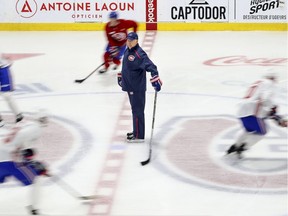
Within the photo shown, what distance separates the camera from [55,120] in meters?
7.48

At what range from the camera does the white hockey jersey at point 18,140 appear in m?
4.72

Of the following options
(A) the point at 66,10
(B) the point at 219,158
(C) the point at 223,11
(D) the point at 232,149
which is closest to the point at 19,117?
(B) the point at 219,158

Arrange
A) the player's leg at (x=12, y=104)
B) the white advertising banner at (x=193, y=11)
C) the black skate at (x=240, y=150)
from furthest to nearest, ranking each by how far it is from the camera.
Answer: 1. the white advertising banner at (x=193, y=11)
2. the player's leg at (x=12, y=104)
3. the black skate at (x=240, y=150)

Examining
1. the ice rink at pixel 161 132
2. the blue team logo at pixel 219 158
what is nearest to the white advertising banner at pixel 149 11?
the ice rink at pixel 161 132

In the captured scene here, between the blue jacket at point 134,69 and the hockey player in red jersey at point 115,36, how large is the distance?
2346mm

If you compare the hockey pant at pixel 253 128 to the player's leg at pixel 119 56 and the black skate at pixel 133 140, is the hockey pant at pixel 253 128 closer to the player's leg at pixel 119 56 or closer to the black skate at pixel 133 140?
the black skate at pixel 133 140

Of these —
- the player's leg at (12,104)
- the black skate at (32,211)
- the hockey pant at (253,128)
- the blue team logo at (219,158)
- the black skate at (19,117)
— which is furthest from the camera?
the black skate at (19,117)

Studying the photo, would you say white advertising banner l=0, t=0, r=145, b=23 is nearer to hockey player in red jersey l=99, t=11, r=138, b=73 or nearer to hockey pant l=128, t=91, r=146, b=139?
hockey player in red jersey l=99, t=11, r=138, b=73

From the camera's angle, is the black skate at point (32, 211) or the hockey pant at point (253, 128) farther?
the hockey pant at point (253, 128)

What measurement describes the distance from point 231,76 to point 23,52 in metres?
3.29

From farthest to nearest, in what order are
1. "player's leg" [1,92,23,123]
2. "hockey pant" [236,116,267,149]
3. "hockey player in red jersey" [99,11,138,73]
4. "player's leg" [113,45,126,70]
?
"player's leg" [113,45,126,70] → "hockey player in red jersey" [99,11,138,73] → "player's leg" [1,92,23,123] → "hockey pant" [236,116,267,149]

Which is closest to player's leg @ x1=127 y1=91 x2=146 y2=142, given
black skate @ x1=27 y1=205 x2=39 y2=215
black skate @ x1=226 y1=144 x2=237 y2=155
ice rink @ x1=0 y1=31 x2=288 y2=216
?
ice rink @ x1=0 y1=31 x2=288 y2=216

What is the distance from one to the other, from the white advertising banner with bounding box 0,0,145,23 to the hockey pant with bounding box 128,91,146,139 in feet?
17.9

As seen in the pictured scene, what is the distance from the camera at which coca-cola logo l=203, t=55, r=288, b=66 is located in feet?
32.3
